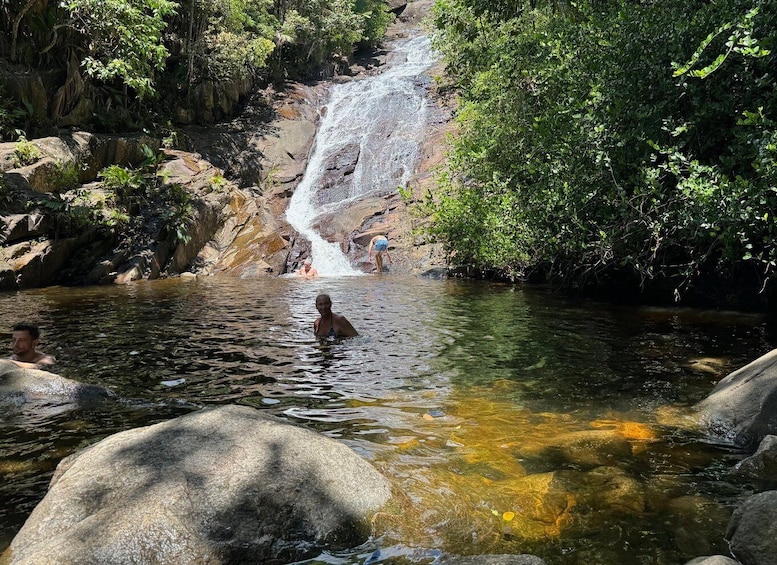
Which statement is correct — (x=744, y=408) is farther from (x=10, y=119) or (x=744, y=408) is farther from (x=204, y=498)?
(x=10, y=119)

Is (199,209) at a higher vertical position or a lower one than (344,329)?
higher

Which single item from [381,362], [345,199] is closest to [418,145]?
[345,199]

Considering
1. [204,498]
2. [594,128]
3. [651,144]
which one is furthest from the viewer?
[594,128]

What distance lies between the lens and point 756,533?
3182 millimetres

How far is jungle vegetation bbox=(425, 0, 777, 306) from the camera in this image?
27.1ft

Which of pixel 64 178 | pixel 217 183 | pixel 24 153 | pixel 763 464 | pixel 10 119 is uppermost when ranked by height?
pixel 10 119

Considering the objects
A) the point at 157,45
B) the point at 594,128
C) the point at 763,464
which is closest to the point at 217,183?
the point at 157,45

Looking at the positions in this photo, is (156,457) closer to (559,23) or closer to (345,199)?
(559,23)

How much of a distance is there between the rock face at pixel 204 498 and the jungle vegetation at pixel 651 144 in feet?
22.0

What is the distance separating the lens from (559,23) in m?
13.9

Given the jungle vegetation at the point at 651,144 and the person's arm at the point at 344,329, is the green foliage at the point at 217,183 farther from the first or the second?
the person's arm at the point at 344,329

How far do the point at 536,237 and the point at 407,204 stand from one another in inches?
520

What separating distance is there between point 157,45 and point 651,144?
21469 millimetres

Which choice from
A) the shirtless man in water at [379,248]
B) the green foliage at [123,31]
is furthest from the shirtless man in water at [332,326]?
the green foliage at [123,31]
